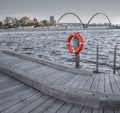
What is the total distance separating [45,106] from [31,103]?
1.08 feet

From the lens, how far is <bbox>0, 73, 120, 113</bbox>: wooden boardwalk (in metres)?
3.65

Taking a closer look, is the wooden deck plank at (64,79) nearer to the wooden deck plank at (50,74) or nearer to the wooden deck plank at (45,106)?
the wooden deck plank at (50,74)

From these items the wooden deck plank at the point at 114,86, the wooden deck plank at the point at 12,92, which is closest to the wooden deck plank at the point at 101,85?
the wooden deck plank at the point at 114,86

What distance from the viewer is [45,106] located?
3842 millimetres

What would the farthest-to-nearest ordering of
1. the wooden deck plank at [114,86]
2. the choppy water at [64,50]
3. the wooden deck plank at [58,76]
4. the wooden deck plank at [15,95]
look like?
the choppy water at [64,50] < the wooden deck plank at [58,76] < the wooden deck plank at [114,86] < the wooden deck plank at [15,95]

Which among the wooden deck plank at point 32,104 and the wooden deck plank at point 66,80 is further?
the wooden deck plank at point 66,80

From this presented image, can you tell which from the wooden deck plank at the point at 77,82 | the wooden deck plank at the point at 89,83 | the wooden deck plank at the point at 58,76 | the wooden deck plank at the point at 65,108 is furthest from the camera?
the wooden deck plank at the point at 58,76

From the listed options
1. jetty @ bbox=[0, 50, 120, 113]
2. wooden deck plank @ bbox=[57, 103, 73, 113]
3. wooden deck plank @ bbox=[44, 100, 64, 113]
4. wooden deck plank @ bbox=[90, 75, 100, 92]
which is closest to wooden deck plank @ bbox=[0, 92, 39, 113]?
jetty @ bbox=[0, 50, 120, 113]

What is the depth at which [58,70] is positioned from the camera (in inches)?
249

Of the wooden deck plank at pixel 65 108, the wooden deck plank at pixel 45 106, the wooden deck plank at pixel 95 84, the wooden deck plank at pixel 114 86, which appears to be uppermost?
the wooden deck plank at pixel 95 84

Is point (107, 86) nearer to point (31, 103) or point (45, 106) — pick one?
point (45, 106)

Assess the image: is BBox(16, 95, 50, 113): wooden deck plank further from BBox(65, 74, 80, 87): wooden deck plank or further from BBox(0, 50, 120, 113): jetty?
BBox(65, 74, 80, 87): wooden deck plank

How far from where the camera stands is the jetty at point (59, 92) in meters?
3.68

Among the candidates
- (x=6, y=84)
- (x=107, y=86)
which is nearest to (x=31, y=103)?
(x=6, y=84)
